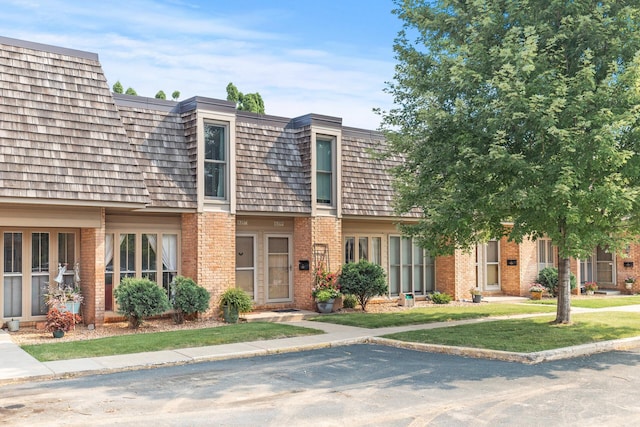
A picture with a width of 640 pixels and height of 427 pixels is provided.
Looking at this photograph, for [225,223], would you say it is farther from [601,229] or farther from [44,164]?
[601,229]

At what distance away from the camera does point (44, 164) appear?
1419 centimetres

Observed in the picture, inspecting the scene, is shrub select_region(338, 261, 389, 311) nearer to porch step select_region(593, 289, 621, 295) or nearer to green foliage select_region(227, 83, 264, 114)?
porch step select_region(593, 289, 621, 295)

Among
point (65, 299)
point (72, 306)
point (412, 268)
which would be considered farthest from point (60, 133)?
point (412, 268)

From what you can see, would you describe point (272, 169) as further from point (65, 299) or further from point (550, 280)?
point (550, 280)

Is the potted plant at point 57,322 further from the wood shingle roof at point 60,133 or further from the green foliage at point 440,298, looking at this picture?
the green foliage at point 440,298

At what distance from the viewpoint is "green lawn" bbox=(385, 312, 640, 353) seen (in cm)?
1265

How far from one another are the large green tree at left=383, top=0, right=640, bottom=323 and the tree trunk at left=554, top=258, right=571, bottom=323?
1.1 inches

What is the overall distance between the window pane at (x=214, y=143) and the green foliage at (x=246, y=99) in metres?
27.7

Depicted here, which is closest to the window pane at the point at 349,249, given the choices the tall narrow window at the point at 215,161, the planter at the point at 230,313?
the tall narrow window at the point at 215,161

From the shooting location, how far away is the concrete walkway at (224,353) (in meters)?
10.4

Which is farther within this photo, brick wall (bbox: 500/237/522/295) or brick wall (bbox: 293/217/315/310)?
brick wall (bbox: 500/237/522/295)

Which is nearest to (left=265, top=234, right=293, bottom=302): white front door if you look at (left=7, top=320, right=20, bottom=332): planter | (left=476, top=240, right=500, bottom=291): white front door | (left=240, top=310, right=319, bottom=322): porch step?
(left=240, top=310, right=319, bottom=322): porch step

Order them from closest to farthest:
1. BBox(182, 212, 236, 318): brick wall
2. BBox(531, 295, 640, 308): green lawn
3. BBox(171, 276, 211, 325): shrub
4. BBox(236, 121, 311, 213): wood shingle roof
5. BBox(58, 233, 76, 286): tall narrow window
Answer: BBox(58, 233, 76, 286): tall narrow window → BBox(171, 276, 211, 325): shrub → BBox(182, 212, 236, 318): brick wall → BBox(236, 121, 311, 213): wood shingle roof → BBox(531, 295, 640, 308): green lawn

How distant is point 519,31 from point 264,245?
9984mm
